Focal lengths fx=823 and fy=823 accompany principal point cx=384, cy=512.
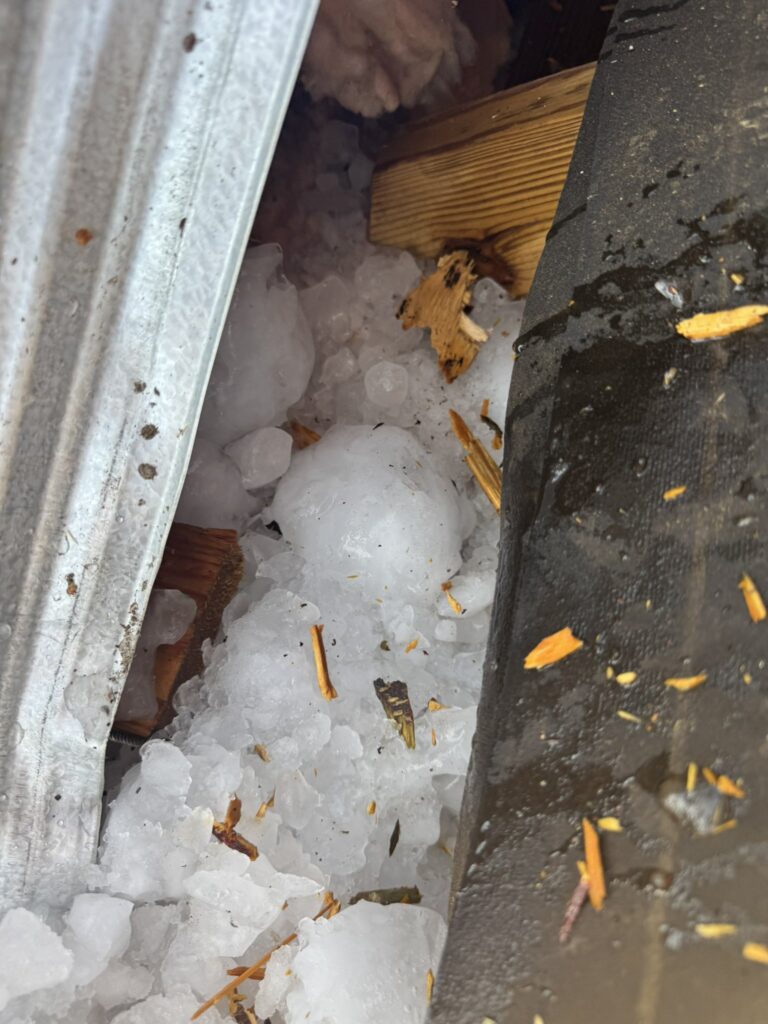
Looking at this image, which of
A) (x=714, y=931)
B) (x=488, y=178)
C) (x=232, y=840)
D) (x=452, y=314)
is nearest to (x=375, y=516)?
(x=452, y=314)

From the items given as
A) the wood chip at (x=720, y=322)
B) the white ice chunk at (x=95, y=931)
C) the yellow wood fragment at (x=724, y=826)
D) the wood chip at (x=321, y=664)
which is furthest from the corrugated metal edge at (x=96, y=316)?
the yellow wood fragment at (x=724, y=826)

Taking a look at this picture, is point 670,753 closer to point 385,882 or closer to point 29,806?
point 385,882

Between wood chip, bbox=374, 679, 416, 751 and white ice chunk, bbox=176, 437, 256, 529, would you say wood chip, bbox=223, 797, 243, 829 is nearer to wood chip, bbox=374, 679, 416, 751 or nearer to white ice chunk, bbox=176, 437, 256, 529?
wood chip, bbox=374, 679, 416, 751

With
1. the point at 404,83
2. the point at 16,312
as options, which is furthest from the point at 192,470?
the point at 404,83

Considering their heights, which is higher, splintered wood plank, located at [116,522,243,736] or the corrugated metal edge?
the corrugated metal edge

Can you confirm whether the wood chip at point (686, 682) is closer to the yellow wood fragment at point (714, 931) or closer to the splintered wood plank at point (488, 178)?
the yellow wood fragment at point (714, 931)

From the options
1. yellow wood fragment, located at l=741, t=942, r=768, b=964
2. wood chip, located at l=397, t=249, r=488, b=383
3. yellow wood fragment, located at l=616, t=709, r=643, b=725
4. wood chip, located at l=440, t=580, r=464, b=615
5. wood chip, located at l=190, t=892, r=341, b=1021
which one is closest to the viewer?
yellow wood fragment, located at l=741, t=942, r=768, b=964

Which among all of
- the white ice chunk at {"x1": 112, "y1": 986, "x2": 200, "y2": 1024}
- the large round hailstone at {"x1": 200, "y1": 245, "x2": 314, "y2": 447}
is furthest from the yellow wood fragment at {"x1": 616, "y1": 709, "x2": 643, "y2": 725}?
the large round hailstone at {"x1": 200, "y1": 245, "x2": 314, "y2": 447}
